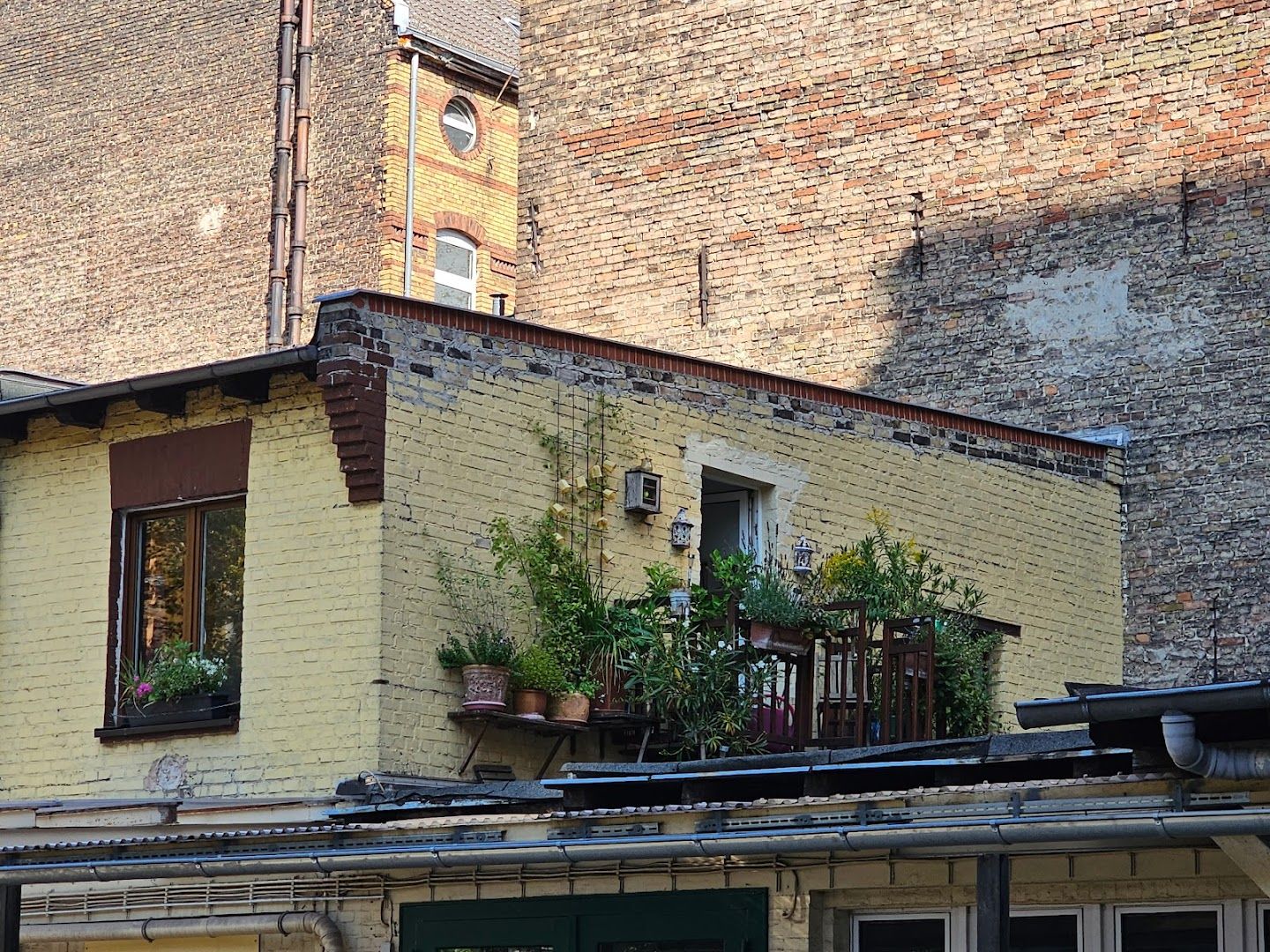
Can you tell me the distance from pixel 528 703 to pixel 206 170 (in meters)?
17.1

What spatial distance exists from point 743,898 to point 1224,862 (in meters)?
2.56

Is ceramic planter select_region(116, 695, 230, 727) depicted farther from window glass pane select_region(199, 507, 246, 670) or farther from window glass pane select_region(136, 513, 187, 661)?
window glass pane select_region(136, 513, 187, 661)

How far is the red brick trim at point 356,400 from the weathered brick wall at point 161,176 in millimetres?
14202

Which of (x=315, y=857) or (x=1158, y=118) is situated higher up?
(x=1158, y=118)

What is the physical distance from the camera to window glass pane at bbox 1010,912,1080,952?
→ 10203 mm

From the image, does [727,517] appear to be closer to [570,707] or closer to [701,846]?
[570,707]

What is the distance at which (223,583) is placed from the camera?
15016mm

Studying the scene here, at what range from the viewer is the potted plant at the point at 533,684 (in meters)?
14.2

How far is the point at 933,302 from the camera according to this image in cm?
2159

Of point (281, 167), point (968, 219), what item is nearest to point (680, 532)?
point (968, 219)

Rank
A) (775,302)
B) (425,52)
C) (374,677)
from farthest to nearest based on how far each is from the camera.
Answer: (425,52)
(775,302)
(374,677)

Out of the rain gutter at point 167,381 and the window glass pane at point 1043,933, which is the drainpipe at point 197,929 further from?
the window glass pane at point 1043,933

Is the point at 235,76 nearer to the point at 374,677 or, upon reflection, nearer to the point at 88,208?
the point at 88,208

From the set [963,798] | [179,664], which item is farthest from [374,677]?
[963,798]
